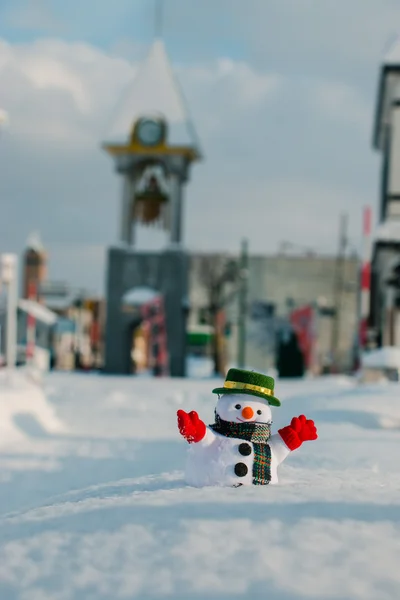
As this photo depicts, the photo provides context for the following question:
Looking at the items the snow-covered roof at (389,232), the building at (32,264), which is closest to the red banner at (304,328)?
the snow-covered roof at (389,232)

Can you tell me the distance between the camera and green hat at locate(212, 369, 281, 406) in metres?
5.66

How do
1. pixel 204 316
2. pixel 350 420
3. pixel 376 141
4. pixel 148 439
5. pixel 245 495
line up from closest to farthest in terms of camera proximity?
pixel 245 495 < pixel 350 420 < pixel 148 439 < pixel 376 141 < pixel 204 316

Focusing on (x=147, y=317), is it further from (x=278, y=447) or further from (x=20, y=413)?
(x=278, y=447)

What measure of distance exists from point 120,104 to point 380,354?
53.5 ft

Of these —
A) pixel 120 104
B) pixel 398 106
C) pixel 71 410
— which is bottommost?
pixel 71 410

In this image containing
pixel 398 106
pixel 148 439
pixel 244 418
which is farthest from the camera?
pixel 398 106

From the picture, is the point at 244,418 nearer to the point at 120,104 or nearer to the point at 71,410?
the point at 71,410

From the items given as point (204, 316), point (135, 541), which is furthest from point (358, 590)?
point (204, 316)

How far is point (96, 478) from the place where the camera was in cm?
905

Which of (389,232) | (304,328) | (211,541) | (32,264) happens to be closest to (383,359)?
(389,232)

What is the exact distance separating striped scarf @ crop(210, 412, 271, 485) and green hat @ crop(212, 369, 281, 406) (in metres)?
0.17

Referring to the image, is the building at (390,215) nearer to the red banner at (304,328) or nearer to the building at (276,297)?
the red banner at (304,328)

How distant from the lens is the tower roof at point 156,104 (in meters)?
31.1

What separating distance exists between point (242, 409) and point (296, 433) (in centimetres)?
37
